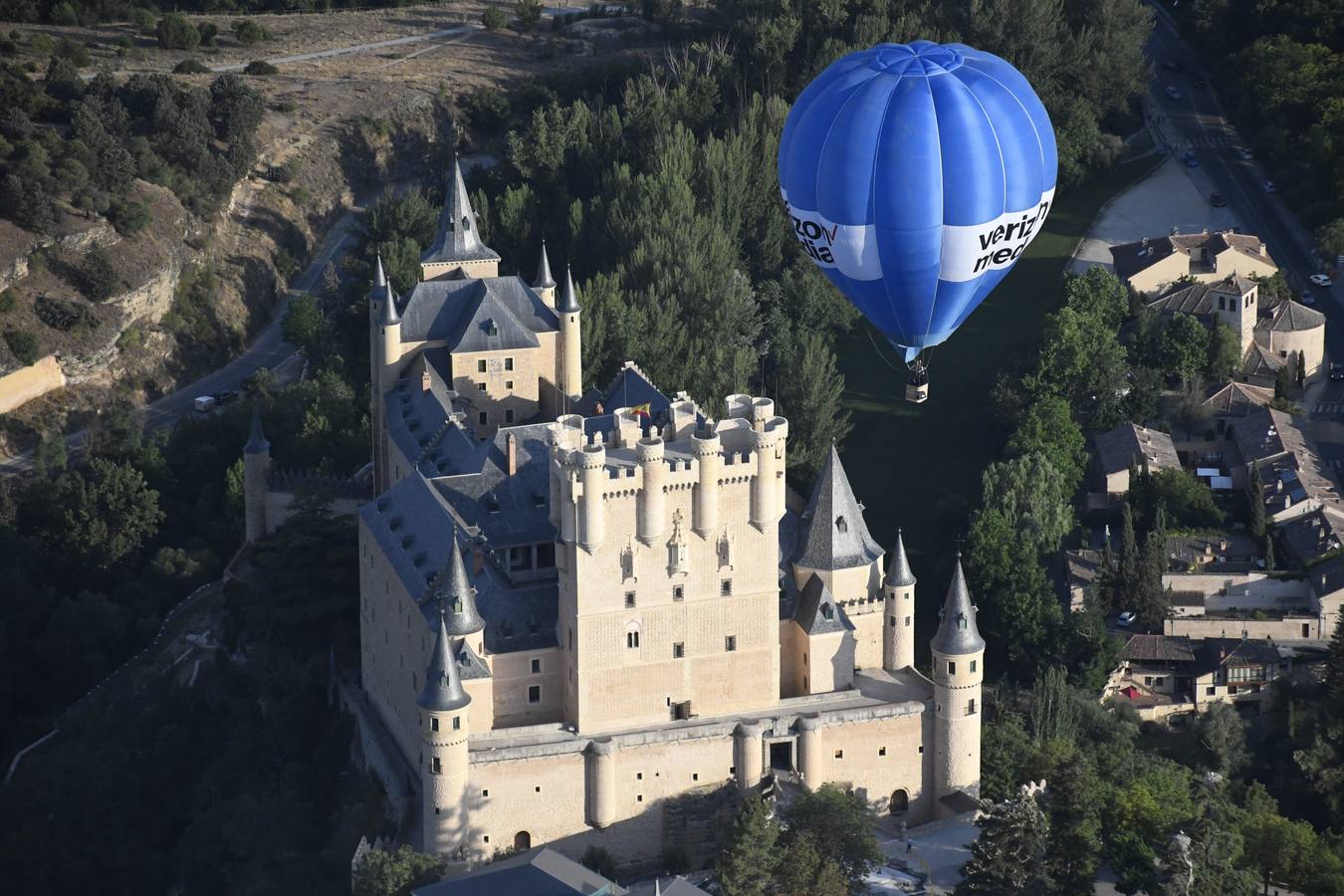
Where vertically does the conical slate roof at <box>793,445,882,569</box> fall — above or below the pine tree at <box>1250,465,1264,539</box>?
above

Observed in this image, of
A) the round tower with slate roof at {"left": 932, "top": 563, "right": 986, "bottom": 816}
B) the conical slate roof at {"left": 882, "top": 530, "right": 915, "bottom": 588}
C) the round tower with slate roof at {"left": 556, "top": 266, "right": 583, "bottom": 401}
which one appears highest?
the round tower with slate roof at {"left": 556, "top": 266, "right": 583, "bottom": 401}

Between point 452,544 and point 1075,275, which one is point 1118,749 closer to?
point 452,544

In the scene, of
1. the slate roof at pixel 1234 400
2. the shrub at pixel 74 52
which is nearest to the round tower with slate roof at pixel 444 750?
the slate roof at pixel 1234 400

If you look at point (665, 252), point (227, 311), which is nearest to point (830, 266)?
point (665, 252)

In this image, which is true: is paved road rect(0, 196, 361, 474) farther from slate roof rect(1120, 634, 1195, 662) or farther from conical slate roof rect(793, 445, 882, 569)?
slate roof rect(1120, 634, 1195, 662)

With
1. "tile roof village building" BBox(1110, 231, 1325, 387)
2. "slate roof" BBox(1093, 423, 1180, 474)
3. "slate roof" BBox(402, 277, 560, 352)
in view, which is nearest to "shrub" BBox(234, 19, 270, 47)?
"tile roof village building" BBox(1110, 231, 1325, 387)

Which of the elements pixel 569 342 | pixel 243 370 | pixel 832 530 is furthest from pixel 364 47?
pixel 832 530

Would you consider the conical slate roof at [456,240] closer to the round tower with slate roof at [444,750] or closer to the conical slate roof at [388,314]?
the conical slate roof at [388,314]
